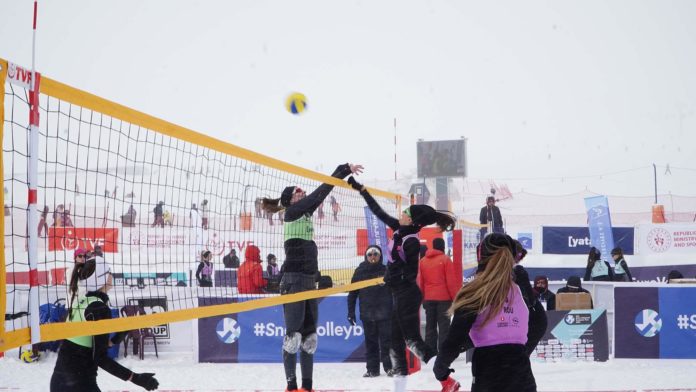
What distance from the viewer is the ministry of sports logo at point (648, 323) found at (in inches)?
430

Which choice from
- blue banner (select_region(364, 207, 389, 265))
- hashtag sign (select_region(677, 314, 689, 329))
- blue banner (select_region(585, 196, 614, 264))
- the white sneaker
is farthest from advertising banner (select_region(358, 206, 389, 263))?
blue banner (select_region(585, 196, 614, 264))

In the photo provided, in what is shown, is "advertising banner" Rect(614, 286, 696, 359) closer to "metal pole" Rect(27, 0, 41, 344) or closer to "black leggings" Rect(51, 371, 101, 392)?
"black leggings" Rect(51, 371, 101, 392)

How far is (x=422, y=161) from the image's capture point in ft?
124

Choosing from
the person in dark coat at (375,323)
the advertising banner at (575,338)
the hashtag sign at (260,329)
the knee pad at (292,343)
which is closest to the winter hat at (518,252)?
the knee pad at (292,343)

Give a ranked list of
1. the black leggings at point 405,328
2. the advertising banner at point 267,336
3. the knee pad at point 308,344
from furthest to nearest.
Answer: the advertising banner at point 267,336 → the black leggings at point 405,328 → the knee pad at point 308,344

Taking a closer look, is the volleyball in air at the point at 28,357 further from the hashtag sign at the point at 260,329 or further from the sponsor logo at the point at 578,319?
the sponsor logo at the point at 578,319

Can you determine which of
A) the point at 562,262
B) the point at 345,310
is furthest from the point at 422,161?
the point at 345,310

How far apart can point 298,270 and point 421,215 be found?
139cm

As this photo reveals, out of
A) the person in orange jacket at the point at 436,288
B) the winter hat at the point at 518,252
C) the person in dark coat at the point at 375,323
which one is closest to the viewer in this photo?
the winter hat at the point at 518,252

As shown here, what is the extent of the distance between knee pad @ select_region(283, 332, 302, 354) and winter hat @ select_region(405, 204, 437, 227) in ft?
5.48

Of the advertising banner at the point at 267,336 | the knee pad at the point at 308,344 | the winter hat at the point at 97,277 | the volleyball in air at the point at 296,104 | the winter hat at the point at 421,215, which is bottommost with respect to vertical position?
the advertising banner at the point at 267,336

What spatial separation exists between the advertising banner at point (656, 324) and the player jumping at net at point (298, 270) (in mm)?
6041

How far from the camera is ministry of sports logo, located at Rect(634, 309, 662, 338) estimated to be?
1092cm

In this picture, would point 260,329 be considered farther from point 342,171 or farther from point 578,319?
point 578,319
